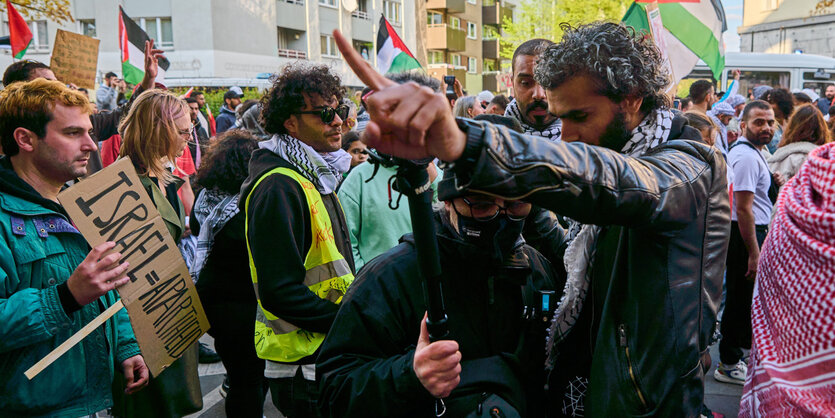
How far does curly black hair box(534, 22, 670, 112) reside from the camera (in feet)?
5.38

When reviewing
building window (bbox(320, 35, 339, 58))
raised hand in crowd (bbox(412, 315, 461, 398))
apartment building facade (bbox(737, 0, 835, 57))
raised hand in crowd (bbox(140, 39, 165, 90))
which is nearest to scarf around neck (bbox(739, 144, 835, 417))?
raised hand in crowd (bbox(412, 315, 461, 398))

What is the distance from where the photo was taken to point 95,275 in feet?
7.99

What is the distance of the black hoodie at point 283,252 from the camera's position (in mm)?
2682

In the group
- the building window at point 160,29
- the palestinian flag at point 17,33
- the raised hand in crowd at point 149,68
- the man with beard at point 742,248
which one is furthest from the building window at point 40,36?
the man with beard at point 742,248

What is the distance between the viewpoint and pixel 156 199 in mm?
3748

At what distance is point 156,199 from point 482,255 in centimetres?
253

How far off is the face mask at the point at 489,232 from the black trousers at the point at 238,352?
6.15ft

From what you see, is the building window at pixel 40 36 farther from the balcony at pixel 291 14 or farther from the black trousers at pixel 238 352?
the black trousers at pixel 238 352

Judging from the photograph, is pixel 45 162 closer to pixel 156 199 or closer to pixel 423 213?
pixel 156 199

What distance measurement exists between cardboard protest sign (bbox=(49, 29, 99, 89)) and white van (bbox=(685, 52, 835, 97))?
51.6 ft

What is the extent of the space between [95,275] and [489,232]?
1.56 meters

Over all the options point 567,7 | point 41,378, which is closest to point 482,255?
point 41,378

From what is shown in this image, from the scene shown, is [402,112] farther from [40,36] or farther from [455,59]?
[455,59]

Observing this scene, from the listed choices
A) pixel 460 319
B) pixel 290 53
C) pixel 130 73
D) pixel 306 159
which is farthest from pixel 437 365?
pixel 290 53
